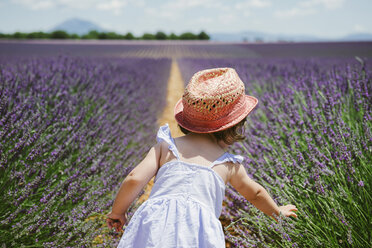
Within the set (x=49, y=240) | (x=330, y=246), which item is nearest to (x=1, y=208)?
(x=49, y=240)

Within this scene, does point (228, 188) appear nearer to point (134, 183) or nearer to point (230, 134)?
point (230, 134)

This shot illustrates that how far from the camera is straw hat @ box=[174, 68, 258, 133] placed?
3.62 feet

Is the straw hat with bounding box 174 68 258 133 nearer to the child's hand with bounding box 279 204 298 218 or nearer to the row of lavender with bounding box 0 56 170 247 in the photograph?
the child's hand with bounding box 279 204 298 218

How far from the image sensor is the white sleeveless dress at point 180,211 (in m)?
1.03

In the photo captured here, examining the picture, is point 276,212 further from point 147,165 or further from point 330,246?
point 147,165

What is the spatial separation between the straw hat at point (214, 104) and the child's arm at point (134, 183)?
19 centimetres

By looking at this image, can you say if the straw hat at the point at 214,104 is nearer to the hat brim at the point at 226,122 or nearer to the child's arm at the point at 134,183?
the hat brim at the point at 226,122

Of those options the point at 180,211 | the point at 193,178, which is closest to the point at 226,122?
the point at 193,178

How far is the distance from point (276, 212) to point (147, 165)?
585 mm

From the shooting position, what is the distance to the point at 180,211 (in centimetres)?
105

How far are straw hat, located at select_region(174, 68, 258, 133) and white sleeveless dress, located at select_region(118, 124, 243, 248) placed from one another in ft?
0.42

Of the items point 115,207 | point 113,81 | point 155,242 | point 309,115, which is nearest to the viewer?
point 155,242

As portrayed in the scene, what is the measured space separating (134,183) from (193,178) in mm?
220

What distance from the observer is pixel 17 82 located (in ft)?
7.66
